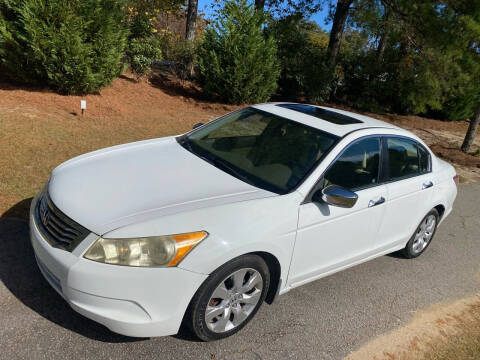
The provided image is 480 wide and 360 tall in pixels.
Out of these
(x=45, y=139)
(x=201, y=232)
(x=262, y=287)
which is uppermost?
(x=201, y=232)

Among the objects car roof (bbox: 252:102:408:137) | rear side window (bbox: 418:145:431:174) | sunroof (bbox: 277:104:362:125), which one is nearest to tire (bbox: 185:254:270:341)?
car roof (bbox: 252:102:408:137)

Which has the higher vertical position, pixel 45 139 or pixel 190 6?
pixel 190 6

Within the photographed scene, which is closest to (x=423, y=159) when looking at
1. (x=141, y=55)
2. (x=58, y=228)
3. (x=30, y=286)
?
(x=58, y=228)

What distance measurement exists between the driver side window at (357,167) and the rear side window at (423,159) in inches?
34.3

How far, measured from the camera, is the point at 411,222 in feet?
14.2

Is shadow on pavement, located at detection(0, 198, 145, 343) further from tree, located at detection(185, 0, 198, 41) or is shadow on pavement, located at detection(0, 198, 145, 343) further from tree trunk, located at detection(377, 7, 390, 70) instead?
tree trunk, located at detection(377, 7, 390, 70)

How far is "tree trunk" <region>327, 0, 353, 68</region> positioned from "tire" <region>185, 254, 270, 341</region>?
44.8 ft

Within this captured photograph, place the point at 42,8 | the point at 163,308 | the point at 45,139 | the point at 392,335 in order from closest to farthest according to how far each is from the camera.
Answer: the point at 163,308 < the point at 392,335 < the point at 45,139 < the point at 42,8

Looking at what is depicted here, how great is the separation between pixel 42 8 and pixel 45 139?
340 centimetres

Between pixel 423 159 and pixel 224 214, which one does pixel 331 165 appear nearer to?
pixel 224 214

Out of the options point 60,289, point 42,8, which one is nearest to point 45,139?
point 42,8

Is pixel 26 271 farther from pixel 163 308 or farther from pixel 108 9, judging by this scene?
pixel 108 9

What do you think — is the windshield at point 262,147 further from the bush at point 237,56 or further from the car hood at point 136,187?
the bush at point 237,56

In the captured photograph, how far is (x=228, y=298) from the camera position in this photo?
2.87 m
